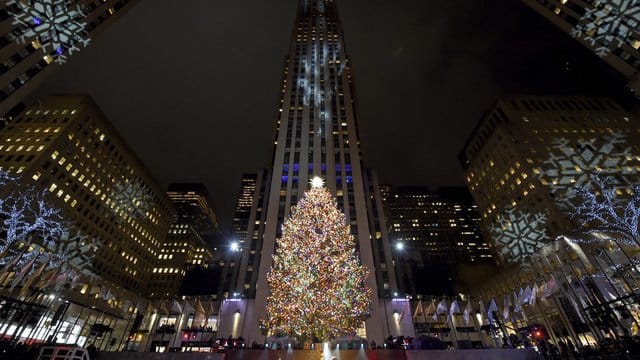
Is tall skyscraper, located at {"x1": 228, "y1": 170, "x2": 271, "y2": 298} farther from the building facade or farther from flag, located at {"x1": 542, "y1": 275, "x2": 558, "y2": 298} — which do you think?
flag, located at {"x1": 542, "y1": 275, "x2": 558, "y2": 298}

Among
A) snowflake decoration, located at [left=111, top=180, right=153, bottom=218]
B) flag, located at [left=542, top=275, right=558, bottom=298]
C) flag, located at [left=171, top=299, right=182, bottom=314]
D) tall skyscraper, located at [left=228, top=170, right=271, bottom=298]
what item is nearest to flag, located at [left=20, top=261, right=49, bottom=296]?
flag, located at [left=171, top=299, right=182, bottom=314]

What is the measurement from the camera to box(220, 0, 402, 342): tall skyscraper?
3572 centimetres

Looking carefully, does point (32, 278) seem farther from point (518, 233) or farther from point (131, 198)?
point (518, 233)

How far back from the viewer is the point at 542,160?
174ft

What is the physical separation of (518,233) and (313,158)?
4259 centimetres

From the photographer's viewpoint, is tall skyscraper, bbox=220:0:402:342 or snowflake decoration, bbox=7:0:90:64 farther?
tall skyscraper, bbox=220:0:402:342

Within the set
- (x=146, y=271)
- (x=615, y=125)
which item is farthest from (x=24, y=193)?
(x=615, y=125)

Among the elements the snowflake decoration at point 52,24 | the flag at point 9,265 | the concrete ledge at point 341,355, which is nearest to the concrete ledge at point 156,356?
the concrete ledge at point 341,355

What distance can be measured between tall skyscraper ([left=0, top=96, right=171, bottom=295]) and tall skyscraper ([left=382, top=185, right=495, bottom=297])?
8052 centimetres

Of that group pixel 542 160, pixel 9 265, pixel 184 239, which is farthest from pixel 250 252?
pixel 184 239

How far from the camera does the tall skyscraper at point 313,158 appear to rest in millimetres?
35719

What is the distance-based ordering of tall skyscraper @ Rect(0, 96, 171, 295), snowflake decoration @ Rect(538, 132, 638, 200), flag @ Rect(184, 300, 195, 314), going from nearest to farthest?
flag @ Rect(184, 300, 195, 314)
snowflake decoration @ Rect(538, 132, 638, 200)
tall skyscraper @ Rect(0, 96, 171, 295)

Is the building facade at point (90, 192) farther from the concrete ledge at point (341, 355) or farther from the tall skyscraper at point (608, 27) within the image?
the tall skyscraper at point (608, 27)

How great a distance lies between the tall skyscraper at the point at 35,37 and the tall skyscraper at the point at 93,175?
1868 centimetres
